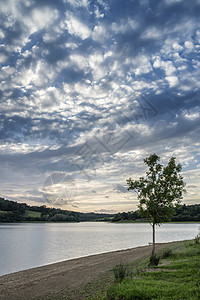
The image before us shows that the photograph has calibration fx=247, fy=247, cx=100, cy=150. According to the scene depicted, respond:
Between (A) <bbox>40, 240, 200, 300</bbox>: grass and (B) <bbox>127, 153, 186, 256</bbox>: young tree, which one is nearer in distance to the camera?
(A) <bbox>40, 240, 200, 300</bbox>: grass

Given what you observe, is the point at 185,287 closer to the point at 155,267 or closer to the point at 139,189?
the point at 155,267

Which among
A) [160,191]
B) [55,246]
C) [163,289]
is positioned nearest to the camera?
[163,289]

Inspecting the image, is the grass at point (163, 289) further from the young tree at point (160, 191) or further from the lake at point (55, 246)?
the lake at point (55, 246)

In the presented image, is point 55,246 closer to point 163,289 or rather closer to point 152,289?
point 152,289

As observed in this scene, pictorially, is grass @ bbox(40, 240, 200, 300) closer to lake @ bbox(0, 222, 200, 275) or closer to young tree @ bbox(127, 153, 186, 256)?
young tree @ bbox(127, 153, 186, 256)

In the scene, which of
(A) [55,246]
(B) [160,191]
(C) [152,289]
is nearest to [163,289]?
(C) [152,289]

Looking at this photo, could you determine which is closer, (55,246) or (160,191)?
(160,191)

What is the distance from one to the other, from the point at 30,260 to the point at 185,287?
2657 centimetres

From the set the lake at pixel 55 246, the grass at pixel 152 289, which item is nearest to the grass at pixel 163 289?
the grass at pixel 152 289

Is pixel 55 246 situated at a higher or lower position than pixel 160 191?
lower

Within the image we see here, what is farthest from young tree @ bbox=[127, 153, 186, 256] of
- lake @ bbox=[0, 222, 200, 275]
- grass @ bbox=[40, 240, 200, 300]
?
lake @ bbox=[0, 222, 200, 275]

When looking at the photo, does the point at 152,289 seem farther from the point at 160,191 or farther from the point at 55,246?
the point at 55,246

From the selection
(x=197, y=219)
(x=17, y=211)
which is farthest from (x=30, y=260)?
Result: (x=17, y=211)

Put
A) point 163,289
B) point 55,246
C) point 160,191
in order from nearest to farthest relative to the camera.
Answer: point 163,289
point 160,191
point 55,246
